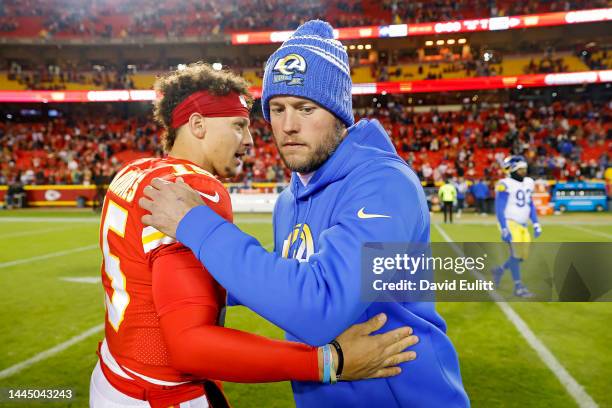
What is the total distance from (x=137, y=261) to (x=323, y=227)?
2.26ft

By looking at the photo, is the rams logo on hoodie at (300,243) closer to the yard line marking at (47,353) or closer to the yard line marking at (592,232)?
the yard line marking at (47,353)

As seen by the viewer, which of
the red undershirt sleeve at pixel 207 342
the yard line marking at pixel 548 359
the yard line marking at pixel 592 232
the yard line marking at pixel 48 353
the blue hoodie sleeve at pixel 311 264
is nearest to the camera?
the blue hoodie sleeve at pixel 311 264

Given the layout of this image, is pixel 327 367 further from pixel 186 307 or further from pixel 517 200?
pixel 517 200

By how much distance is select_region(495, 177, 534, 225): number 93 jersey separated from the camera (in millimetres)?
8266

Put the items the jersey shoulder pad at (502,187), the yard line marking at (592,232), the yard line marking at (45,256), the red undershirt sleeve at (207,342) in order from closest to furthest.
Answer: the red undershirt sleeve at (207,342)
the jersey shoulder pad at (502,187)
the yard line marking at (45,256)
the yard line marking at (592,232)

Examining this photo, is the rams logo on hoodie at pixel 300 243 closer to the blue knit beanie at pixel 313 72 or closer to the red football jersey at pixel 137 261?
the red football jersey at pixel 137 261

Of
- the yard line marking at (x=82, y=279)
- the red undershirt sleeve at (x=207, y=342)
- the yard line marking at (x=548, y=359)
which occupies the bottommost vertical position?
the yard line marking at (x=548, y=359)

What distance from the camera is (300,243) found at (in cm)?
180

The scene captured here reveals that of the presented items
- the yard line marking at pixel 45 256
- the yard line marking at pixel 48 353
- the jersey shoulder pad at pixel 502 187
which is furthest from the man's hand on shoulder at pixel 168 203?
the yard line marking at pixel 45 256

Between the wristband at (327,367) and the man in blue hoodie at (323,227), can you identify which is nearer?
the man in blue hoodie at (323,227)

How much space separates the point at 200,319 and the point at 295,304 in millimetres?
382

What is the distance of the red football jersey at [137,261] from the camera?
5.64ft

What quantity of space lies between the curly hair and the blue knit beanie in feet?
1.23

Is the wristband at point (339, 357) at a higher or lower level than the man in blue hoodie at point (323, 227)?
lower
